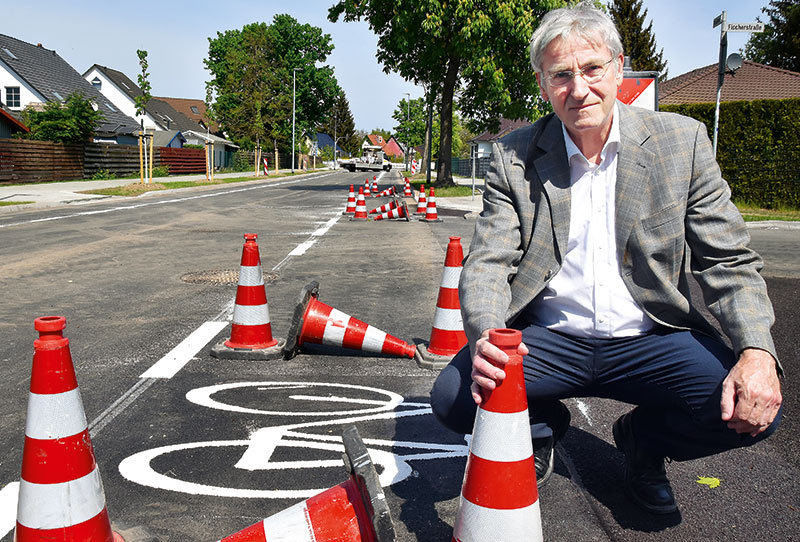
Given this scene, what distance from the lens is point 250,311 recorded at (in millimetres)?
5027

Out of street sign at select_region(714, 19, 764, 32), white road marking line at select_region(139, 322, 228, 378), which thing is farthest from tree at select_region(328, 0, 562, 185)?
white road marking line at select_region(139, 322, 228, 378)

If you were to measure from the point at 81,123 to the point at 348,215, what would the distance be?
2119 centimetres

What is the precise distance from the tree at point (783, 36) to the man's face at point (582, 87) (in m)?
43.6

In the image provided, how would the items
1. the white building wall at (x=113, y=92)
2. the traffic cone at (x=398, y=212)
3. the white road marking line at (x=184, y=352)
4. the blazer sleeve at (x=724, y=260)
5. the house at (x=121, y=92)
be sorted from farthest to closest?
the white building wall at (x=113, y=92), the house at (x=121, y=92), the traffic cone at (x=398, y=212), the white road marking line at (x=184, y=352), the blazer sleeve at (x=724, y=260)

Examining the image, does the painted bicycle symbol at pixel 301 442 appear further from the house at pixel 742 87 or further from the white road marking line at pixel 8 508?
the house at pixel 742 87

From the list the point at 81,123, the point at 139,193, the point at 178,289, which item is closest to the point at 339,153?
the point at 81,123

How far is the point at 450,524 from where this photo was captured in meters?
2.68

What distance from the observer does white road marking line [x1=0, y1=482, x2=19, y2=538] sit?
261 cm

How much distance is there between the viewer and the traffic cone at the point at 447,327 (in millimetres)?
4887

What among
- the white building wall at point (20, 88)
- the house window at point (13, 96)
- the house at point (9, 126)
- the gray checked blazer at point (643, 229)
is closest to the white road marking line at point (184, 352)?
the gray checked blazer at point (643, 229)

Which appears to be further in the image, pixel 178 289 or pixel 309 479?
pixel 178 289

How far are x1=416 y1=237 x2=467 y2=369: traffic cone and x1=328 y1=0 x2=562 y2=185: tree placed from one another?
2137 cm

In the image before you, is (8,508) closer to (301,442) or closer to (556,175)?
(301,442)

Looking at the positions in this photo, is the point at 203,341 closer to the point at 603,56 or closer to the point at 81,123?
the point at 603,56
